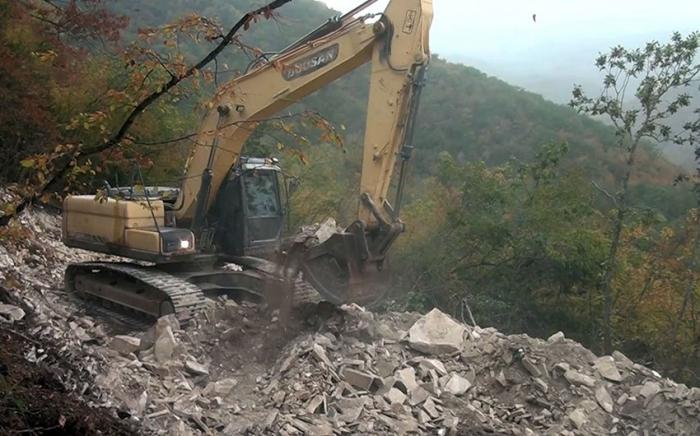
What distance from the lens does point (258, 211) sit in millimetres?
8992

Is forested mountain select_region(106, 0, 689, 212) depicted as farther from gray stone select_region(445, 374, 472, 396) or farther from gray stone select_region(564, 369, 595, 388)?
gray stone select_region(445, 374, 472, 396)

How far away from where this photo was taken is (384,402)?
626cm

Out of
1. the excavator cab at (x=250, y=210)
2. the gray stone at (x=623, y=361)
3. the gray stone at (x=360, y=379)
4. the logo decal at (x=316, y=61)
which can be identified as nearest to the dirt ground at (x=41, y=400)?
the gray stone at (x=360, y=379)

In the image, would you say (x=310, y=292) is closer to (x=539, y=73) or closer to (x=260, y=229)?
(x=260, y=229)

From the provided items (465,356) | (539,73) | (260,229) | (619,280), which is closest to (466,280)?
(619,280)

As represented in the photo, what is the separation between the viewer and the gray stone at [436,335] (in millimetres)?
7238

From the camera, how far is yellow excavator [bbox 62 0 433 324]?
23.7 ft

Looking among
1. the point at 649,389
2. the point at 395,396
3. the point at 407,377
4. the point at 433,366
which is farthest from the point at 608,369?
the point at 395,396

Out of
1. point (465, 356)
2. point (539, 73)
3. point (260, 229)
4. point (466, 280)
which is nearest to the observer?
point (465, 356)

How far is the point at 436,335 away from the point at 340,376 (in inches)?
49.0

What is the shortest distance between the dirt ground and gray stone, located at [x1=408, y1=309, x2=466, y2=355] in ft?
10.9

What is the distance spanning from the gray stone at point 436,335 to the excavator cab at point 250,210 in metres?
2.33

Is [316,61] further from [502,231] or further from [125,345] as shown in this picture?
[502,231]

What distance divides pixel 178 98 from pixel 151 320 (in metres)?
4.76
